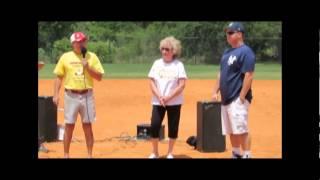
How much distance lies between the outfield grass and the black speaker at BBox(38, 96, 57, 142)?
1437 centimetres

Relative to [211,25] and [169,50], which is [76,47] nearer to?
[169,50]

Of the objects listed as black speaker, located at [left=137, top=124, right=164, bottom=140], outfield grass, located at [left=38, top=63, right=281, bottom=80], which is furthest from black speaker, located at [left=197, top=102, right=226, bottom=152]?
outfield grass, located at [left=38, top=63, right=281, bottom=80]

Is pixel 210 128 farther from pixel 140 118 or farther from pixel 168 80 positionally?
pixel 140 118

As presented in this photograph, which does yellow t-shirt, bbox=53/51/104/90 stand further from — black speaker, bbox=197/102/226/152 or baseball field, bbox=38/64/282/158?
black speaker, bbox=197/102/226/152

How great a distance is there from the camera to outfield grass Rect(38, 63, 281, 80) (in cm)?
2497

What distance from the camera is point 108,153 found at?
8.62 m

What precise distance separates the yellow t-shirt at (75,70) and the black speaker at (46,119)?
6.05 ft

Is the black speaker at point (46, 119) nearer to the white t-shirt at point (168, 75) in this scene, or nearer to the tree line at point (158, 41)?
the white t-shirt at point (168, 75)

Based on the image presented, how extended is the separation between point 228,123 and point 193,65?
84.8 feet

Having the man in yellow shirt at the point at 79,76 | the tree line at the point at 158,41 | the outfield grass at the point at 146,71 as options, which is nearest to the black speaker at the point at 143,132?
the man in yellow shirt at the point at 79,76

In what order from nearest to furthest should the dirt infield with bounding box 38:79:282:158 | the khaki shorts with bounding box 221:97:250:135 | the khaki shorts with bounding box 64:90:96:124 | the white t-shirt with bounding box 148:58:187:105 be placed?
the khaki shorts with bounding box 221:97:250:135 < the khaki shorts with bounding box 64:90:96:124 < the white t-shirt with bounding box 148:58:187:105 < the dirt infield with bounding box 38:79:282:158

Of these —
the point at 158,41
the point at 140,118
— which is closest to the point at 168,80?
the point at 140,118

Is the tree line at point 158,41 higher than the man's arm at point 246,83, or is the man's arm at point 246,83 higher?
the tree line at point 158,41

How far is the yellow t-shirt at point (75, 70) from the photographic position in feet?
23.7
